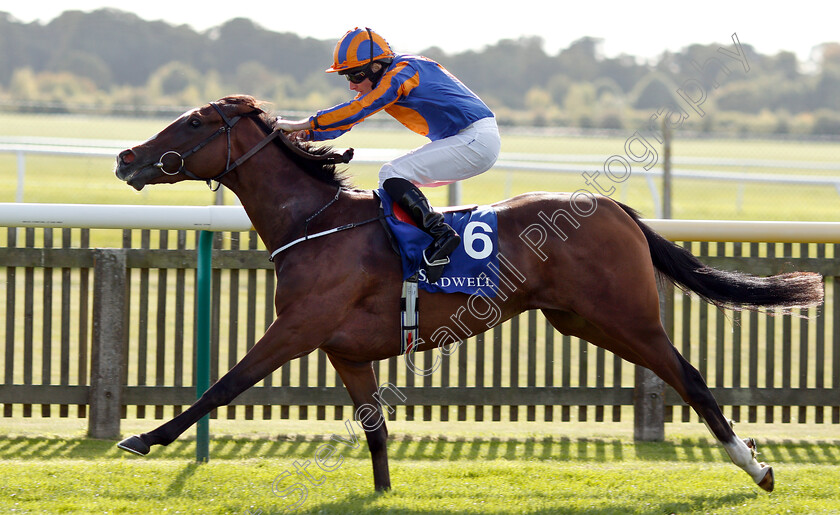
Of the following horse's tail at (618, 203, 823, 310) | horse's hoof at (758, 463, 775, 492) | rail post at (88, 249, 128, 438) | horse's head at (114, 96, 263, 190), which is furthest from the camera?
rail post at (88, 249, 128, 438)

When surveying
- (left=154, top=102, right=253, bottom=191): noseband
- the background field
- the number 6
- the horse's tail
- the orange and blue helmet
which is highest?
the background field

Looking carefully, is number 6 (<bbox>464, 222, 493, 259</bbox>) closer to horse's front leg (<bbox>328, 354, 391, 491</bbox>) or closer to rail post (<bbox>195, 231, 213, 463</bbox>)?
horse's front leg (<bbox>328, 354, 391, 491</bbox>)

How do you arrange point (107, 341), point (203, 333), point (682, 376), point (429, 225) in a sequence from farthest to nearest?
point (107, 341) < point (203, 333) < point (682, 376) < point (429, 225)

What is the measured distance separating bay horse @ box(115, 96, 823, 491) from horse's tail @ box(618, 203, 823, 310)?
0.20m

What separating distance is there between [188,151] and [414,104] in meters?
1.04

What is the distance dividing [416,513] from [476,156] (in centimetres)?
163

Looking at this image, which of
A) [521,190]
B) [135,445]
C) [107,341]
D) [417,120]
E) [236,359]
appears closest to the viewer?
[135,445]

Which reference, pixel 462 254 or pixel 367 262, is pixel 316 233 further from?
pixel 462 254

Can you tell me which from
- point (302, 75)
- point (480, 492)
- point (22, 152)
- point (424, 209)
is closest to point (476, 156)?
point (424, 209)

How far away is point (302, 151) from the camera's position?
14.4ft

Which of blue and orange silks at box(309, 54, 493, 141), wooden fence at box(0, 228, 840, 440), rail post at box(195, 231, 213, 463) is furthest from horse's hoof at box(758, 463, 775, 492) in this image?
rail post at box(195, 231, 213, 463)

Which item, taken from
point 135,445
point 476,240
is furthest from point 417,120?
point 135,445

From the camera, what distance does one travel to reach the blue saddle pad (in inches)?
165

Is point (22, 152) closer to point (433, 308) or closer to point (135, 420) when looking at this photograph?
point (135, 420)
